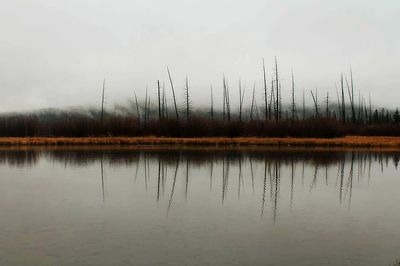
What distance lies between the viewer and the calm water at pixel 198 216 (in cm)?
964

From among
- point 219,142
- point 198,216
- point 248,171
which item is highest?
point 219,142

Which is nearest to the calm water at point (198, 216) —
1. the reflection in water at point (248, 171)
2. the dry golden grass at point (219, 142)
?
the reflection in water at point (248, 171)

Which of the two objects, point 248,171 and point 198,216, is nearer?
point 198,216

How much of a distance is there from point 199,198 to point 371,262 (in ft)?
25.6

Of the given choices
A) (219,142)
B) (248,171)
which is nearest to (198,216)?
(248,171)

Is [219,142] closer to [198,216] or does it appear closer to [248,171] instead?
[248,171]

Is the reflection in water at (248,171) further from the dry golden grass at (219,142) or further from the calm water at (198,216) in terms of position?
the dry golden grass at (219,142)

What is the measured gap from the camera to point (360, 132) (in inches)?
2510

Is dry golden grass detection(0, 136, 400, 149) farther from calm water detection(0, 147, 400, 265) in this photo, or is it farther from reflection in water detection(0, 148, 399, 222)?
calm water detection(0, 147, 400, 265)

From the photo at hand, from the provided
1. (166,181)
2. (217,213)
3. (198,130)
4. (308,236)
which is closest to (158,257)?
(308,236)

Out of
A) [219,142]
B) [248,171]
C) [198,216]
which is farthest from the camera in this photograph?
[219,142]

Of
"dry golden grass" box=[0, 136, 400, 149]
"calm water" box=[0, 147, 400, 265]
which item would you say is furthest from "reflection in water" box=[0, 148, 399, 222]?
"dry golden grass" box=[0, 136, 400, 149]

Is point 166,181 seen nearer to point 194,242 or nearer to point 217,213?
point 217,213

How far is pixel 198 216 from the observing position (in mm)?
13266
